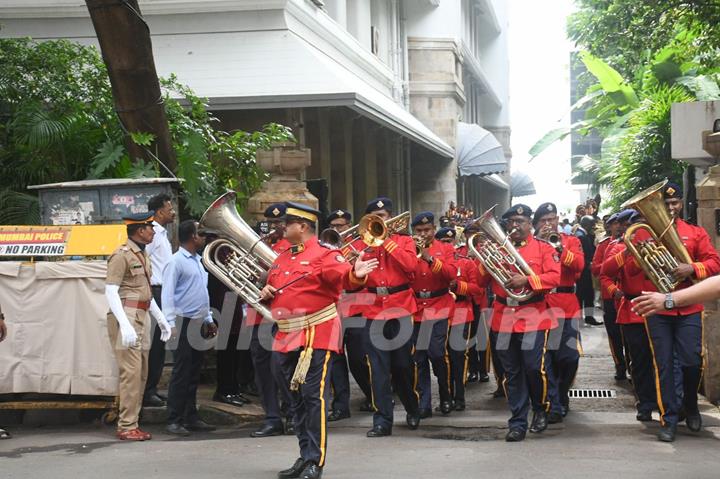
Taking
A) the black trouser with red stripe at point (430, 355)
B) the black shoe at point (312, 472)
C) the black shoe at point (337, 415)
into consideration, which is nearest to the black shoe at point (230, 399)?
the black shoe at point (337, 415)

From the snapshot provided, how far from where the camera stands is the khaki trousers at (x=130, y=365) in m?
9.35

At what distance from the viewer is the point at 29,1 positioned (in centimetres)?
1788

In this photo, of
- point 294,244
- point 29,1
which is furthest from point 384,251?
point 29,1

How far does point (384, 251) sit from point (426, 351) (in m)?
1.30

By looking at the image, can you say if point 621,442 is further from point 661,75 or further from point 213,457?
point 661,75

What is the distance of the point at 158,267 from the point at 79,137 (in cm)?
326

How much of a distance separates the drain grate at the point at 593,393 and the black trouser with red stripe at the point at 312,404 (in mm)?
4652

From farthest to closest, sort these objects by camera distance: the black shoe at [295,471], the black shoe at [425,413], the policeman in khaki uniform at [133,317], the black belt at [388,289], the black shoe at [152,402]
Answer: the black shoe at [425,413] < the black shoe at [152,402] < the black belt at [388,289] < the policeman in khaki uniform at [133,317] < the black shoe at [295,471]

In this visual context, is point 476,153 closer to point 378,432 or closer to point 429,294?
point 429,294

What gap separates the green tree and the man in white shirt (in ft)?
5.35

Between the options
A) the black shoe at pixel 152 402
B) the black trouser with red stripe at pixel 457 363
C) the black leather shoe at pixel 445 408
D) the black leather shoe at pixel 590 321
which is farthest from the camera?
the black leather shoe at pixel 590 321

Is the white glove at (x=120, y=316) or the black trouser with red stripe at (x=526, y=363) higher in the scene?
the white glove at (x=120, y=316)

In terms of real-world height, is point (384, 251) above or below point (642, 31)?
below

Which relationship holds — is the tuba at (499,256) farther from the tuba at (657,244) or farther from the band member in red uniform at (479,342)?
the band member in red uniform at (479,342)
